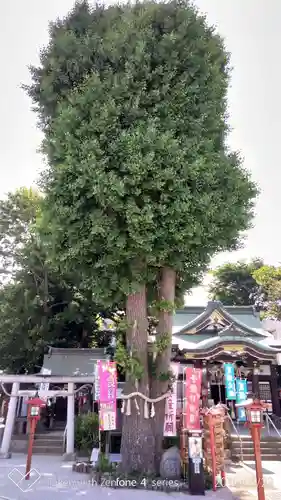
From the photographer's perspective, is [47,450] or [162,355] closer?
[162,355]

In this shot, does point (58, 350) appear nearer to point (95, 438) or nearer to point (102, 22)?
point (95, 438)

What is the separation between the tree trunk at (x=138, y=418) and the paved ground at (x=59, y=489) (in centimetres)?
66

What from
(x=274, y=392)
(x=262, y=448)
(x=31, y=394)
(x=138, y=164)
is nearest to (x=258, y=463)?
(x=262, y=448)

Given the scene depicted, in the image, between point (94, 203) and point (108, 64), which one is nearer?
point (94, 203)

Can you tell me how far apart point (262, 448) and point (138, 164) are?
32.2 feet

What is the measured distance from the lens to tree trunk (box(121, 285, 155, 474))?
303 inches

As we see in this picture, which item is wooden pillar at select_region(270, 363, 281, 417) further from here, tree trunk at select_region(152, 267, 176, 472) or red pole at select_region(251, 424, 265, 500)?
red pole at select_region(251, 424, 265, 500)

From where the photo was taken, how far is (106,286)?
802cm

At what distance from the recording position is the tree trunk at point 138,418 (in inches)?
303

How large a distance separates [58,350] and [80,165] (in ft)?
34.7

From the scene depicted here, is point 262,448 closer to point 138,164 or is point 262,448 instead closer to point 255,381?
point 255,381

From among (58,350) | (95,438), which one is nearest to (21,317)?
(58,350)

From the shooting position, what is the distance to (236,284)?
124ft

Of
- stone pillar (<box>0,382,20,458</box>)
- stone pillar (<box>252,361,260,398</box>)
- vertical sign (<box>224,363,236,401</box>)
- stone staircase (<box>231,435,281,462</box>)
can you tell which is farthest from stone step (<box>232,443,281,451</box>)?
stone pillar (<box>0,382,20,458</box>)
